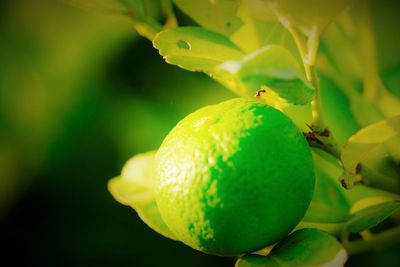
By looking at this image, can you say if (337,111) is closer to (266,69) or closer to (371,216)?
(371,216)

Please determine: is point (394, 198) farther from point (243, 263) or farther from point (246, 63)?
point (246, 63)

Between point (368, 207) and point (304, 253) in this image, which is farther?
point (368, 207)

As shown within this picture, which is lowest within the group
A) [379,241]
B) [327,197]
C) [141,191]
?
[379,241]

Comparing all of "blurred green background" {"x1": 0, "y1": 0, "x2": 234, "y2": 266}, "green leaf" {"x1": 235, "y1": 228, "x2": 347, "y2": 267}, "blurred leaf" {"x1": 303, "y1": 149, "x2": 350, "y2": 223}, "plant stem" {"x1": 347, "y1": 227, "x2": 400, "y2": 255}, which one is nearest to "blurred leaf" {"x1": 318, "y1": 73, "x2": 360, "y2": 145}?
"blurred leaf" {"x1": 303, "y1": 149, "x2": 350, "y2": 223}

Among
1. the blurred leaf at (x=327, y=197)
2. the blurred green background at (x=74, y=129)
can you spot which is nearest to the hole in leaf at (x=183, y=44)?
the blurred leaf at (x=327, y=197)

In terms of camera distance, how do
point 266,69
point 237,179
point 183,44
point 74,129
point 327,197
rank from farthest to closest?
point 74,129 → point 327,197 → point 183,44 → point 237,179 → point 266,69

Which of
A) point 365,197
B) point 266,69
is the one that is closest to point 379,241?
point 365,197

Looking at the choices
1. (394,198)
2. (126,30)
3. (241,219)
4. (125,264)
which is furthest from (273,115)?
(125,264)
